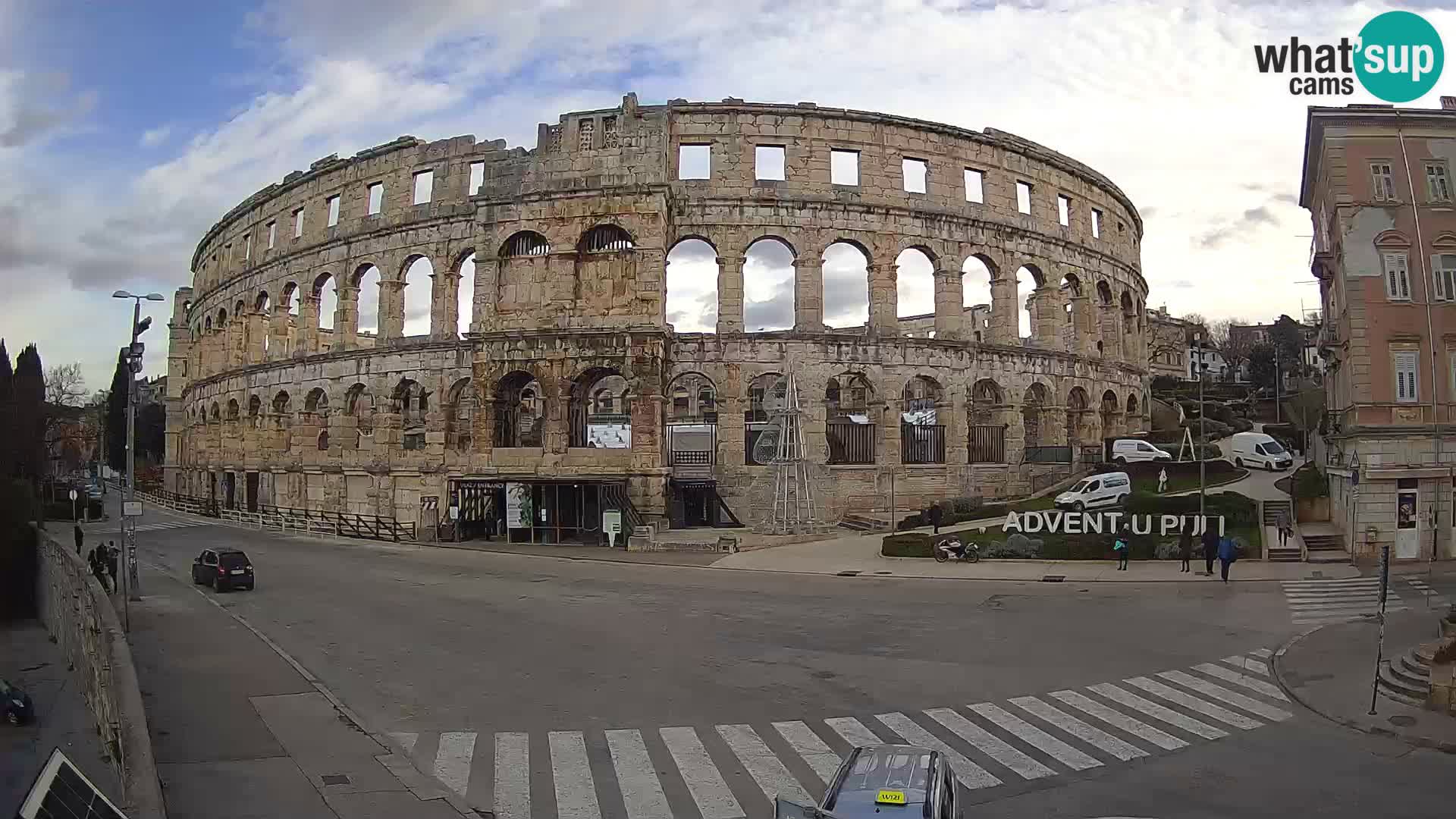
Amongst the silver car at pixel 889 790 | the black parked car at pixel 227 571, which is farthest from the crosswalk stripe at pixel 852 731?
the black parked car at pixel 227 571

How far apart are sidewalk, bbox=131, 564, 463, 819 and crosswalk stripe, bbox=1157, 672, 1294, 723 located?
11456 millimetres

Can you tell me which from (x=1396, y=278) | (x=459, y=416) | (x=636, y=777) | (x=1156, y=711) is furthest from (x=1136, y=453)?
(x=636, y=777)

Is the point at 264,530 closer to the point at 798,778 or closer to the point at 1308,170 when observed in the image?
the point at 798,778

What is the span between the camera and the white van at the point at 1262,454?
4572 centimetres

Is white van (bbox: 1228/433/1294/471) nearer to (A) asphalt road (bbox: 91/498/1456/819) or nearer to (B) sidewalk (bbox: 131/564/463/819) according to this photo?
(A) asphalt road (bbox: 91/498/1456/819)

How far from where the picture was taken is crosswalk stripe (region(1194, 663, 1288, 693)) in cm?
1485

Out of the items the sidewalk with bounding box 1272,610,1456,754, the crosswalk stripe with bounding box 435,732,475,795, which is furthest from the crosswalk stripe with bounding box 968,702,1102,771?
the crosswalk stripe with bounding box 435,732,475,795

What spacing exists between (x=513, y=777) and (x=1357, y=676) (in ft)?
44.8

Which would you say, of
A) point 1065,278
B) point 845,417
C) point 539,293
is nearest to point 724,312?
point 539,293

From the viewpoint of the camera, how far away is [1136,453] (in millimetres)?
42875

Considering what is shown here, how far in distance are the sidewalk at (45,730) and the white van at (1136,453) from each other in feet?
129

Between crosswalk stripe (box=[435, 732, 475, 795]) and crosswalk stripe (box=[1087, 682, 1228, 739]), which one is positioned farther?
crosswalk stripe (box=[1087, 682, 1228, 739])

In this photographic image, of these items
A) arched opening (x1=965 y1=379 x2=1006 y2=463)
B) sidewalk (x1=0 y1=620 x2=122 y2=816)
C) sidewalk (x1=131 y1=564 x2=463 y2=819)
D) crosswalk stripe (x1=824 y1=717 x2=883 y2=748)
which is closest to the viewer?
sidewalk (x1=131 y1=564 x2=463 y2=819)

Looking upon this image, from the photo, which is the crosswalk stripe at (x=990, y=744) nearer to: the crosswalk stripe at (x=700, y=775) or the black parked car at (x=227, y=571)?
the crosswalk stripe at (x=700, y=775)
